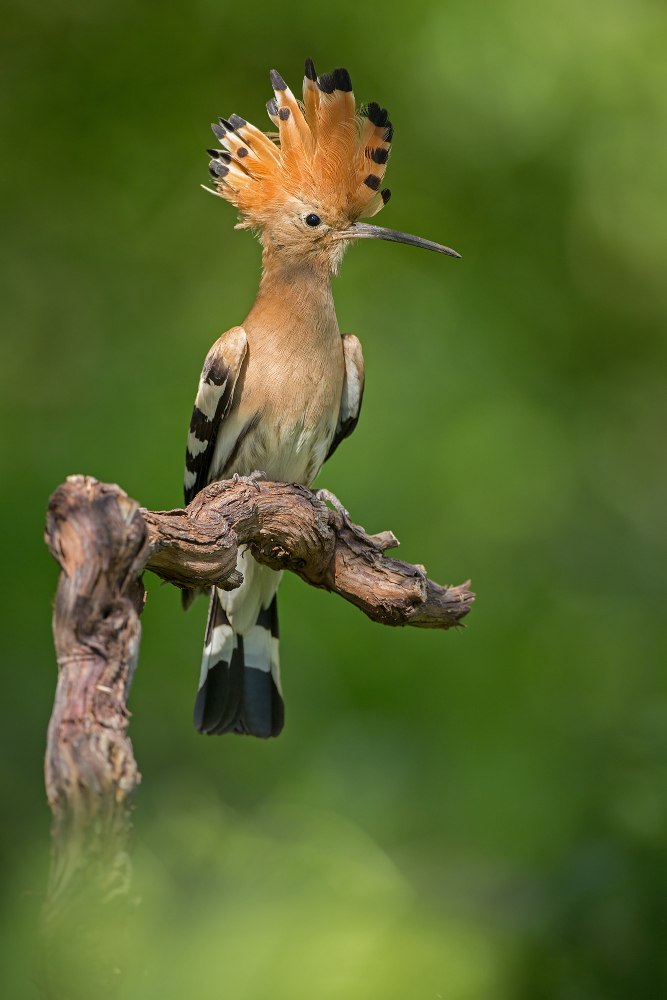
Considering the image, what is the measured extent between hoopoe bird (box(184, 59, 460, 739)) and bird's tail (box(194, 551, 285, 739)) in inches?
3.5

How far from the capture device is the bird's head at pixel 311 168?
2.18m

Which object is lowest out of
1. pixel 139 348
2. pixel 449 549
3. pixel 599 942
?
pixel 599 942

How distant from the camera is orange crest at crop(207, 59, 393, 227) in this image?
2.17 m

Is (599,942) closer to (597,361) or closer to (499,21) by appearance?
(597,361)

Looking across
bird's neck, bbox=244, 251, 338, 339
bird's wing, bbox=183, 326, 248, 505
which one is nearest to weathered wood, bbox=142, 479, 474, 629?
bird's wing, bbox=183, 326, 248, 505

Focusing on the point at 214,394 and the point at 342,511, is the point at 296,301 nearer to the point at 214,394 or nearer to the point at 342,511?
the point at 214,394

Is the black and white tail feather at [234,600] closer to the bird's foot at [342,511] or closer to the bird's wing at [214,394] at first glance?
the bird's wing at [214,394]

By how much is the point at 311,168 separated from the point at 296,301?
1.07 feet

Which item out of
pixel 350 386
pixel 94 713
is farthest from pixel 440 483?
pixel 94 713

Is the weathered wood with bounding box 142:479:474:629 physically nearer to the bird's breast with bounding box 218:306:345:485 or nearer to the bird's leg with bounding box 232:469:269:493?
the bird's leg with bounding box 232:469:269:493

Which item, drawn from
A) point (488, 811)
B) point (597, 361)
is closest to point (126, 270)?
point (597, 361)

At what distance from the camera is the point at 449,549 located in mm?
3127

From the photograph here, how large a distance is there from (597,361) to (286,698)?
1.68 meters

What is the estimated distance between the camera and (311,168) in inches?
85.8
